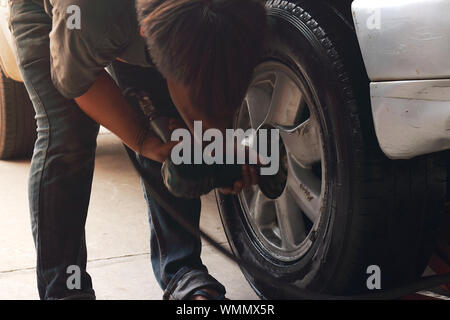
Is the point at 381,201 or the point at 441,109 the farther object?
the point at 381,201

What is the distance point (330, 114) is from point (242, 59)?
0.45 metres

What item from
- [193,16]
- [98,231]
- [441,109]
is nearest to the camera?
[193,16]

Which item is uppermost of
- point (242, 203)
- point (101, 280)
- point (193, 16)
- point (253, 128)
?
point (193, 16)

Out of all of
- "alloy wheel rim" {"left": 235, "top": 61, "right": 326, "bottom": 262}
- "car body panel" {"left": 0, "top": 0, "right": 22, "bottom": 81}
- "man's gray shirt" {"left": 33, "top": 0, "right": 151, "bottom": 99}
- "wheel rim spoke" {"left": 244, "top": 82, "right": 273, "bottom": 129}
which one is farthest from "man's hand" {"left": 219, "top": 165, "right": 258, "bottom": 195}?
"car body panel" {"left": 0, "top": 0, "right": 22, "bottom": 81}

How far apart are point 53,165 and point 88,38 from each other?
464mm

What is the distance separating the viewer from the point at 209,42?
1.36m

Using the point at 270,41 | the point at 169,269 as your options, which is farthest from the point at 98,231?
the point at 270,41

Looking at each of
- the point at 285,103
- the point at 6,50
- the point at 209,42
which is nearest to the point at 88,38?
the point at 209,42

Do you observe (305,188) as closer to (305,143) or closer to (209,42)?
(305,143)

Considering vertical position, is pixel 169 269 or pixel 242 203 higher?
pixel 242 203

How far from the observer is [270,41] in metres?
1.99

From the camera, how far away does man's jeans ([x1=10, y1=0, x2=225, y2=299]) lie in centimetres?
188

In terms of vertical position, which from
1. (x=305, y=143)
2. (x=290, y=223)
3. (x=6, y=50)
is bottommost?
(x=290, y=223)

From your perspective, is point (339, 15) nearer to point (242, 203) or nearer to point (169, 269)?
point (242, 203)
